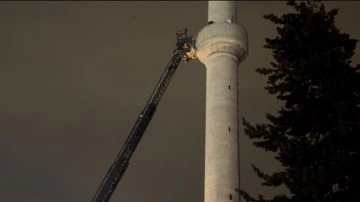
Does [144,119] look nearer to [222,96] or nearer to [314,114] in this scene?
[222,96]

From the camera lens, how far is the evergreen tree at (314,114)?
25.2 meters

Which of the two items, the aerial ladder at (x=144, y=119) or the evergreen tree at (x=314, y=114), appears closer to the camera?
the evergreen tree at (x=314, y=114)

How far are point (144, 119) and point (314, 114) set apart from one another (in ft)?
92.7

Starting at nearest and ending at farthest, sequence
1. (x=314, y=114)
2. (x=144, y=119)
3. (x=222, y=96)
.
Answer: (x=314, y=114), (x=222, y=96), (x=144, y=119)

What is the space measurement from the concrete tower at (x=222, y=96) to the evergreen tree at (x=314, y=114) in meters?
16.0

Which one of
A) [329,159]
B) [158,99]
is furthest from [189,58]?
[329,159]

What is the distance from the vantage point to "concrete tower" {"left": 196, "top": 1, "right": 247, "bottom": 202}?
143ft

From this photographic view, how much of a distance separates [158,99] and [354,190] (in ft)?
105

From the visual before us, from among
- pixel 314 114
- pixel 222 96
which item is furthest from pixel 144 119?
pixel 314 114

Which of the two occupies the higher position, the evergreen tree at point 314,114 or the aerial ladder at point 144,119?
the aerial ladder at point 144,119

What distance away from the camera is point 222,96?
154ft

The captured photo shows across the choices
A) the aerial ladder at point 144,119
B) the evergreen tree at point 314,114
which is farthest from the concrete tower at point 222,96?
the evergreen tree at point 314,114

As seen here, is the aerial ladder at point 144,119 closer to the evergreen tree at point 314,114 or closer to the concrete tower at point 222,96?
the concrete tower at point 222,96

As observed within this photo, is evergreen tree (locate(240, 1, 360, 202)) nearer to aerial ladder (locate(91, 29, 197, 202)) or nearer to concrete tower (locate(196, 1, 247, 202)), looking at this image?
concrete tower (locate(196, 1, 247, 202))
